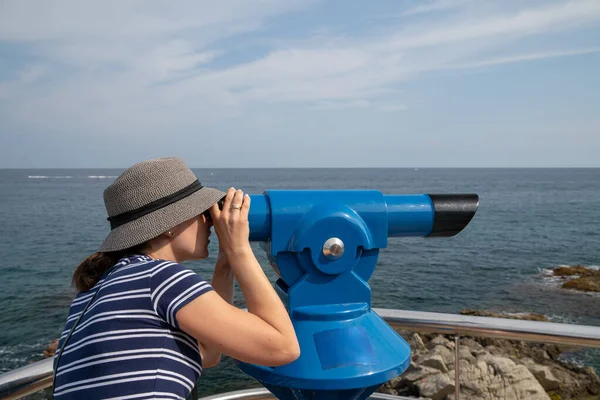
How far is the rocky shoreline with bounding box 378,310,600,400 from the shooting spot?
658 centimetres

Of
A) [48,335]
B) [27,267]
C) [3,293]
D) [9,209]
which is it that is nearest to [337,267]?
[48,335]

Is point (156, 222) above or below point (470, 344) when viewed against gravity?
above

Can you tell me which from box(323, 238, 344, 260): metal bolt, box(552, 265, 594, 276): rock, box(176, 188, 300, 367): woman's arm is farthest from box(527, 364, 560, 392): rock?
box(552, 265, 594, 276): rock

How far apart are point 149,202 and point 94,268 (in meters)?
0.27

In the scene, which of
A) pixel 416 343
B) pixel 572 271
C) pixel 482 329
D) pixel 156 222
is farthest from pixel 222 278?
pixel 572 271

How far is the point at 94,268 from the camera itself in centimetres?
150

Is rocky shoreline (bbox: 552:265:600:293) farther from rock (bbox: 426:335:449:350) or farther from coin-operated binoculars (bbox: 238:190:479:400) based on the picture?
coin-operated binoculars (bbox: 238:190:479:400)

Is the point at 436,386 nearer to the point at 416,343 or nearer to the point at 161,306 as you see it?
the point at 416,343

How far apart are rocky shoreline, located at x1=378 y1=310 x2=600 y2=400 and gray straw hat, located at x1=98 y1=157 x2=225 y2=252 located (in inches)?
203

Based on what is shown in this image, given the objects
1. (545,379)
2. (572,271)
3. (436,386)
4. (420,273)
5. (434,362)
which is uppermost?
(436,386)

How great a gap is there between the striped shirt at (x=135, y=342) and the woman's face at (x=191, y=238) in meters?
0.14

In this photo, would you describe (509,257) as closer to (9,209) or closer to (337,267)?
(337,267)

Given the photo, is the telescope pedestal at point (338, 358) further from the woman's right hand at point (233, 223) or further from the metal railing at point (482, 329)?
the metal railing at point (482, 329)

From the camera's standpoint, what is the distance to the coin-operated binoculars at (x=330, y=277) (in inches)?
54.4
